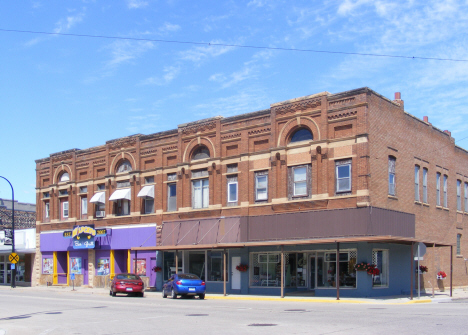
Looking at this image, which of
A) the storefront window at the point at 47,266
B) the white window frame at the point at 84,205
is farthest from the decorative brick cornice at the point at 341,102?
the storefront window at the point at 47,266

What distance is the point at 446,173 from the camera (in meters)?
37.1

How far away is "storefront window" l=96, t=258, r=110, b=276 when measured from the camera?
135 feet

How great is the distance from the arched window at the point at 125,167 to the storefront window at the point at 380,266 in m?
19.4

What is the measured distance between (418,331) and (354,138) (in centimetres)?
1650

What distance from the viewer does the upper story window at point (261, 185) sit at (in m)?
32.5

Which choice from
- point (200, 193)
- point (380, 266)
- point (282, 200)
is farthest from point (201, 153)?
point (380, 266)

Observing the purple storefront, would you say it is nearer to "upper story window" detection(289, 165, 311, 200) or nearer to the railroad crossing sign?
the railroad crossing sign

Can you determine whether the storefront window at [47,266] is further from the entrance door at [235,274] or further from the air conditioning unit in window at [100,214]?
the entrance door at [235,274]

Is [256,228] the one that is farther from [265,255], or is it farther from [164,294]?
[164,294]

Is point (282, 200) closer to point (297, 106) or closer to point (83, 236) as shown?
point (297, 106)

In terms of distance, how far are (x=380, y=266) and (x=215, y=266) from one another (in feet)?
33.7

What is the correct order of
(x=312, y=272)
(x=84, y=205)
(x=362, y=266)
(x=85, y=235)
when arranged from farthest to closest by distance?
(x=84, y=205), (x=85, y=235), (x=312, y=272), (x=362, y=266)

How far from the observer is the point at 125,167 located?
41219 mm

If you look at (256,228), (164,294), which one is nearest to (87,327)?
(164,294)
